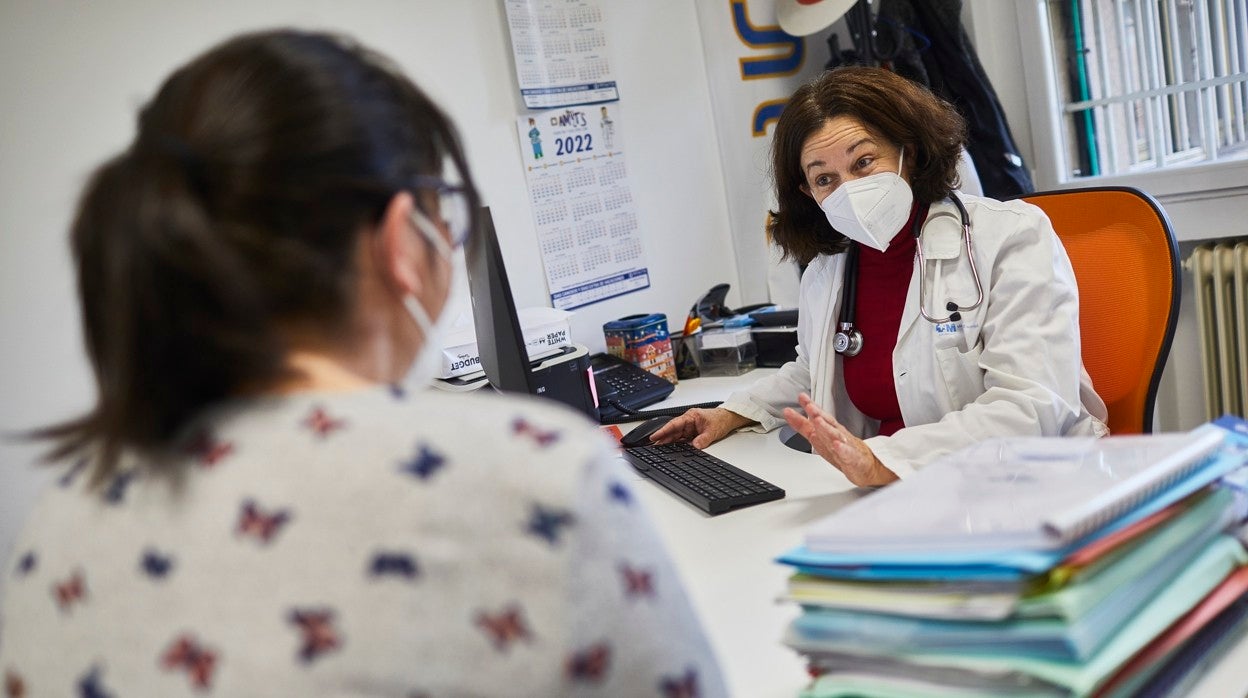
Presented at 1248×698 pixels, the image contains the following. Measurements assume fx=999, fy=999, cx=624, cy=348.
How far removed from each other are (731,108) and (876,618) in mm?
2370

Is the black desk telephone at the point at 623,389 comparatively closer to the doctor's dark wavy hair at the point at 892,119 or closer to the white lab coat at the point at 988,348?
the white lab coat at the point at 988,348

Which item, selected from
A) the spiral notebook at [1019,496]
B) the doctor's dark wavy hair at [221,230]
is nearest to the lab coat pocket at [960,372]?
the spiral notebook at [1019,496]

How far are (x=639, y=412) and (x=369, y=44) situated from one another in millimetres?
977

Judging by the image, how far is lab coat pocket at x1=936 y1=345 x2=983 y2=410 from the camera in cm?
164

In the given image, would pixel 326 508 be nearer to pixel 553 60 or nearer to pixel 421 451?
A: pixel 421 451

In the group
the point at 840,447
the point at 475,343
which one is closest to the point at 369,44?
the point at 475,343

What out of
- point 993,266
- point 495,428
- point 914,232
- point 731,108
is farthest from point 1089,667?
point 731,108

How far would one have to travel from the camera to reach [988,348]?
1.60 meters

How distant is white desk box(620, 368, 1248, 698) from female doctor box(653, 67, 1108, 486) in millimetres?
91

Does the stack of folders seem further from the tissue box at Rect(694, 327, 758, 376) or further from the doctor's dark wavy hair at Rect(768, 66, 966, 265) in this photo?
the tissue box at Rect(694, 327, 758, 376)

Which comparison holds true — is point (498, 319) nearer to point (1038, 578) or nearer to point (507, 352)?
point (507, 352)

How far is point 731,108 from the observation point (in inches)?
118

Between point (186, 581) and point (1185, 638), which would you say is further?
point (1185, 638)

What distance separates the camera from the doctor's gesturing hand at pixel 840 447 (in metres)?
1.42
